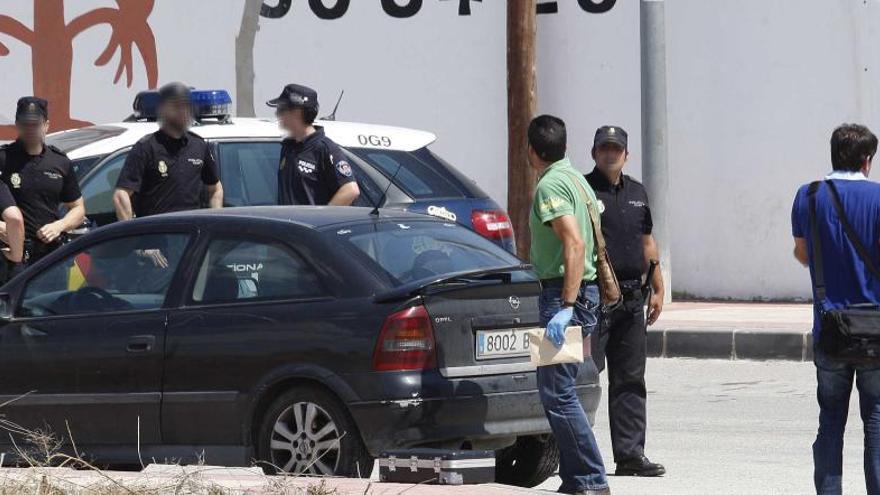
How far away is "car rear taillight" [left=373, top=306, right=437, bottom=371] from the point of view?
292 inches

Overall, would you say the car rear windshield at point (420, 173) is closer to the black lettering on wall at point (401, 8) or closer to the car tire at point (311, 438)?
the car tire at point (311, 438)

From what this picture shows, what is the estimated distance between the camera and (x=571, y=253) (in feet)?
24.2

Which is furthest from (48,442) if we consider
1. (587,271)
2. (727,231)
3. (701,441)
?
(727,231)

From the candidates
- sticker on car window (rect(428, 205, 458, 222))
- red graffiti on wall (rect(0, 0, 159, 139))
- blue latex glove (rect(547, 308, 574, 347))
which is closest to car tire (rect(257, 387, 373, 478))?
blue latex glove (rect(547, 308, 574, 347))

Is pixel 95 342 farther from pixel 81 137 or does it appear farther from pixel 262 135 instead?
pixel 81 137

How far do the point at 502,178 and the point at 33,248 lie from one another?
293 inches

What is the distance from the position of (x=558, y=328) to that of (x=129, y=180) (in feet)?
12.0

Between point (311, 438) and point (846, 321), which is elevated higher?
point (846, 321)

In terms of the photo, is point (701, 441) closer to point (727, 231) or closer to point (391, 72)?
point (727, 231)

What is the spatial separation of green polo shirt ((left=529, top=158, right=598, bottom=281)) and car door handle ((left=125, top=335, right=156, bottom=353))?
1.75 metres

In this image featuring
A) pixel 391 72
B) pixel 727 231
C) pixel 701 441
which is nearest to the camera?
pixel 701 441

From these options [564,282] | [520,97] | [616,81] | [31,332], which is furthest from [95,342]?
[616,81]

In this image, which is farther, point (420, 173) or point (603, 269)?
point (420, 173)

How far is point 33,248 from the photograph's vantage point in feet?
33.6
